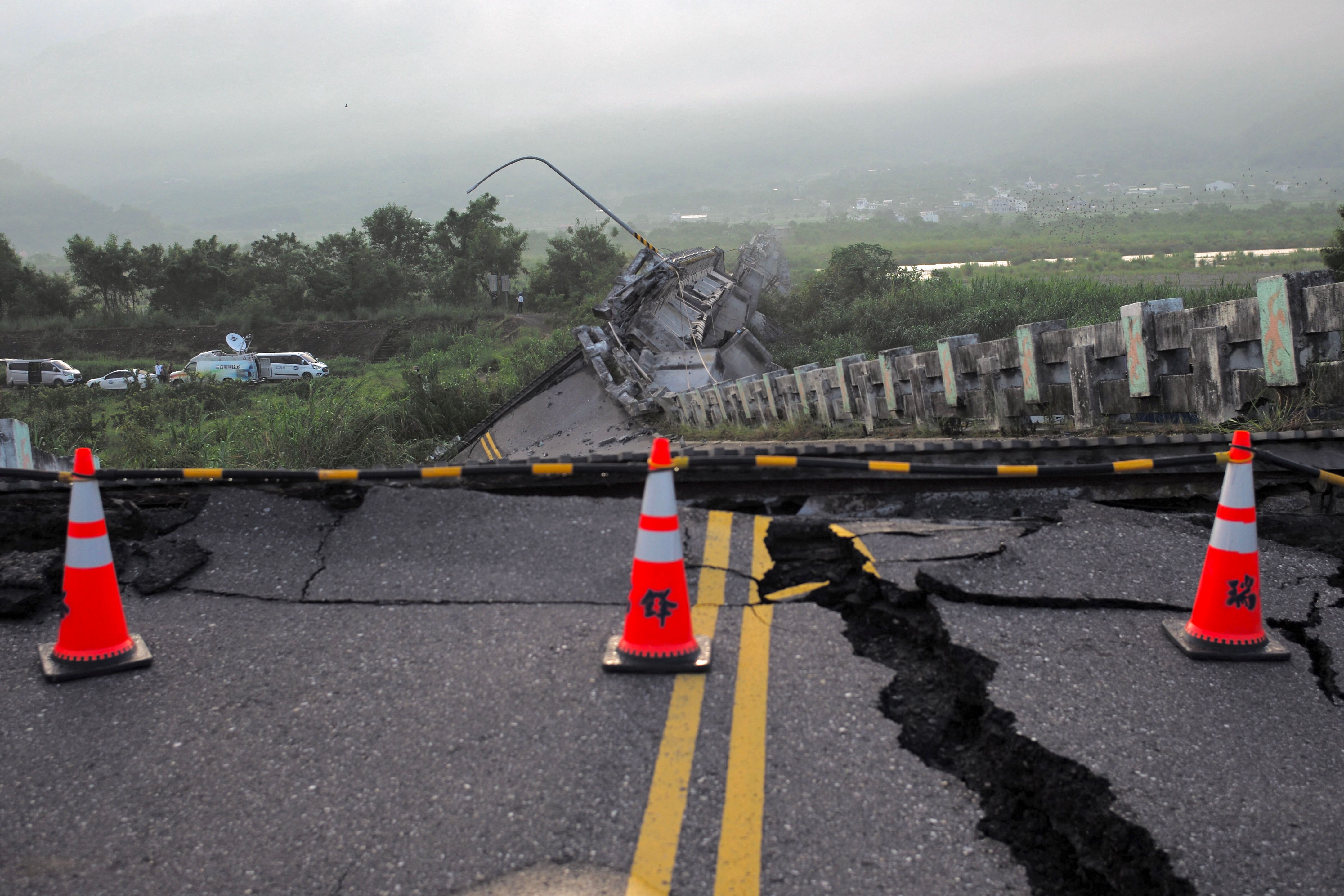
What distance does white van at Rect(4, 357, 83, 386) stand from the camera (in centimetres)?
4944

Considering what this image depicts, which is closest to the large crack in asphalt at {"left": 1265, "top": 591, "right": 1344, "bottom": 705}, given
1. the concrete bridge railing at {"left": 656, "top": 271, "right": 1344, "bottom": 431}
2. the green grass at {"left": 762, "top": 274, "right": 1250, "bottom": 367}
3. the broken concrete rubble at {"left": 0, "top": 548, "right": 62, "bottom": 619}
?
the concrete bridge railing at {"left": 656, "top": 271, "right": 1344, "bottom": 431}

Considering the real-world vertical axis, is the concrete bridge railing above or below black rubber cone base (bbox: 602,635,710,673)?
above

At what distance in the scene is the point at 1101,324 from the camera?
7863 millimetres

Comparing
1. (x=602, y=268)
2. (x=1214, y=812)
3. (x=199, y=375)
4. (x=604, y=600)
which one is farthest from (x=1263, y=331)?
(x=602, y=268)

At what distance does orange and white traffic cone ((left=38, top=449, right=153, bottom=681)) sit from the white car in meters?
45.2

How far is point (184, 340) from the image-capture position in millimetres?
66438

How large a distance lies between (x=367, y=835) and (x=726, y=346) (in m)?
28.6

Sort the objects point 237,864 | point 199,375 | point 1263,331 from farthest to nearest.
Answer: point 199,375 < point 1263,331 < point 237,864

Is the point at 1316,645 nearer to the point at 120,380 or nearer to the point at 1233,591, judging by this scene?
the point at 1233,591

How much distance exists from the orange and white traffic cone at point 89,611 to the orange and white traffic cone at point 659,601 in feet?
7.04

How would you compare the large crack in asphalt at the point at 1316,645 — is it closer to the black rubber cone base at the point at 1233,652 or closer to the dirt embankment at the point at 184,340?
the black rubber cone base at the point at 1233,652

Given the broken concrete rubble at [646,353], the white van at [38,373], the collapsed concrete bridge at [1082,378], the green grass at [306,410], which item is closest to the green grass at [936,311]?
the broken concrete rubble at [646,353]

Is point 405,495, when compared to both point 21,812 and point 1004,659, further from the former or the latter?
point 1004,659

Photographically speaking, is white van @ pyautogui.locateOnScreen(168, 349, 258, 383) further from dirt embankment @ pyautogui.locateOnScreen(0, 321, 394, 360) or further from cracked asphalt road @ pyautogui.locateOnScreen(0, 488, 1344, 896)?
cracked asphalt road @ pyautogui.locateOnScreen(0, 488, 1344, 896)
